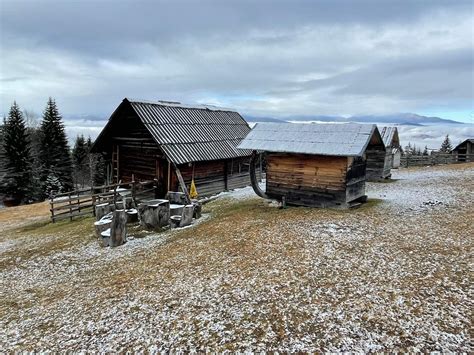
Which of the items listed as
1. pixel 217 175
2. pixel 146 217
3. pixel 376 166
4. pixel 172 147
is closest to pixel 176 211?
pixel 146 217

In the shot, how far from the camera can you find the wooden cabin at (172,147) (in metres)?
20.2

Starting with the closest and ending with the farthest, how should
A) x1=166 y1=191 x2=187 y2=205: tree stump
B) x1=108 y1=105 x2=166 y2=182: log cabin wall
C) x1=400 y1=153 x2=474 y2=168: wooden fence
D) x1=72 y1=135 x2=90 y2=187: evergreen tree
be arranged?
1. x1=166 y1=191 x2=187 y2=205: tree stump
2. x1=108 y1=105 x2=166 y2=182: log cabin wall
3. x1=400 y1=153 x2=474 y2=168: wooden fence
4. x1=72 y1=135 x2=90 y2=187: evergreen tree

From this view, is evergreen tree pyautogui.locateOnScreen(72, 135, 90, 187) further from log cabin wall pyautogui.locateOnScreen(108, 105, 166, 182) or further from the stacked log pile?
the stacked log pile

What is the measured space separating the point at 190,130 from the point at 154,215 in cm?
861

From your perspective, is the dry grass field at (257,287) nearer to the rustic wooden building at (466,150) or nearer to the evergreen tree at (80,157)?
the rustic wooden building at (466,150)

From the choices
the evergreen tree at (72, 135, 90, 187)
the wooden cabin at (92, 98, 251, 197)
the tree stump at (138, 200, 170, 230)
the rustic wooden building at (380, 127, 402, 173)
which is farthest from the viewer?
the evergreen tree at (72, 135, 90, 187)

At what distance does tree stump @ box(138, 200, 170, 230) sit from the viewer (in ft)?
51.0

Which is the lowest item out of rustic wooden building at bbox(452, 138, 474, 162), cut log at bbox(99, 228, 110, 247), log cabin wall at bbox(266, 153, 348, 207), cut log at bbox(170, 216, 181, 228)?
cut log at bbox(99, 228, 110, 247)

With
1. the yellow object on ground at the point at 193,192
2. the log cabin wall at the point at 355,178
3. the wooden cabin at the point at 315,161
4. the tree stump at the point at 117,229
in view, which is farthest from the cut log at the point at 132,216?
the log cabin wall at the point at 355,178

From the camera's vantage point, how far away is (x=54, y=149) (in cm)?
5072

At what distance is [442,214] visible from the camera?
15.2 m

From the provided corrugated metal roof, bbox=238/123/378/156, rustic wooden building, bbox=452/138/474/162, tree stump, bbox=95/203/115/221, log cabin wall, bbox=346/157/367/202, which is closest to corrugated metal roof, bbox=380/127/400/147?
log cabin wall, bbox=346/157/367/202

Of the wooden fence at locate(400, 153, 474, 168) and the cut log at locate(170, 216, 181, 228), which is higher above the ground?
the wooden fence at locate(400, 153, 474, 168)

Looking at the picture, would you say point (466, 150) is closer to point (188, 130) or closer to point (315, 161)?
point (315, 161)
